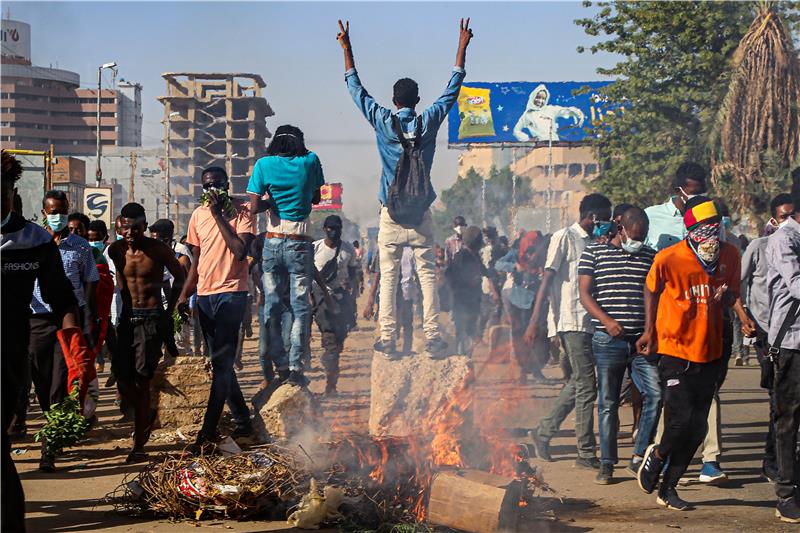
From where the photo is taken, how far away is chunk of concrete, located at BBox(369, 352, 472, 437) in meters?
7.91

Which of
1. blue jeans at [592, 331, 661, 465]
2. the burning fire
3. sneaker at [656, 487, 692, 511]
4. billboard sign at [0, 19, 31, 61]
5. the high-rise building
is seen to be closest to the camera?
the burning fire

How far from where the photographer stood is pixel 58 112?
17262 centimetres

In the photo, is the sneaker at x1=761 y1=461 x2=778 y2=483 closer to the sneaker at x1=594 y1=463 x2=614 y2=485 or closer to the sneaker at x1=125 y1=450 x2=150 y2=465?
the sneaker at x1=594 y1=463 x2=614 y2=485

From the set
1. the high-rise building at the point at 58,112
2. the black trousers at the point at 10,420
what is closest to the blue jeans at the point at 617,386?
the black trousers at the point at 10,420

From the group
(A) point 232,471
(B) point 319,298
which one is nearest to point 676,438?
(A) point 232,471

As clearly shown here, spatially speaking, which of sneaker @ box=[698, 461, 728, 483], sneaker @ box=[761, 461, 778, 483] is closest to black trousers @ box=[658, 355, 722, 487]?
sneaker @ box=[698, 461, 728, 483]

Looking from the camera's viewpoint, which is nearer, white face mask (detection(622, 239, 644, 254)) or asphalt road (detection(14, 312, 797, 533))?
asphalt road (detection(14, 312, 797, 533))

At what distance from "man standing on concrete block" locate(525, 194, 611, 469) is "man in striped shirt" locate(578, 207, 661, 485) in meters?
0.39

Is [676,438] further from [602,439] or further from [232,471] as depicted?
[232,471]

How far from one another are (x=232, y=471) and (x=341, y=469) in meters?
0.69

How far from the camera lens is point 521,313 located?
46.6ft

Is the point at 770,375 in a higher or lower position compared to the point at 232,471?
higher

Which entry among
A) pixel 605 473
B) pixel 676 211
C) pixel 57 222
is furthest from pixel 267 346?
pixel 676 211

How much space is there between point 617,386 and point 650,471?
1051mm
